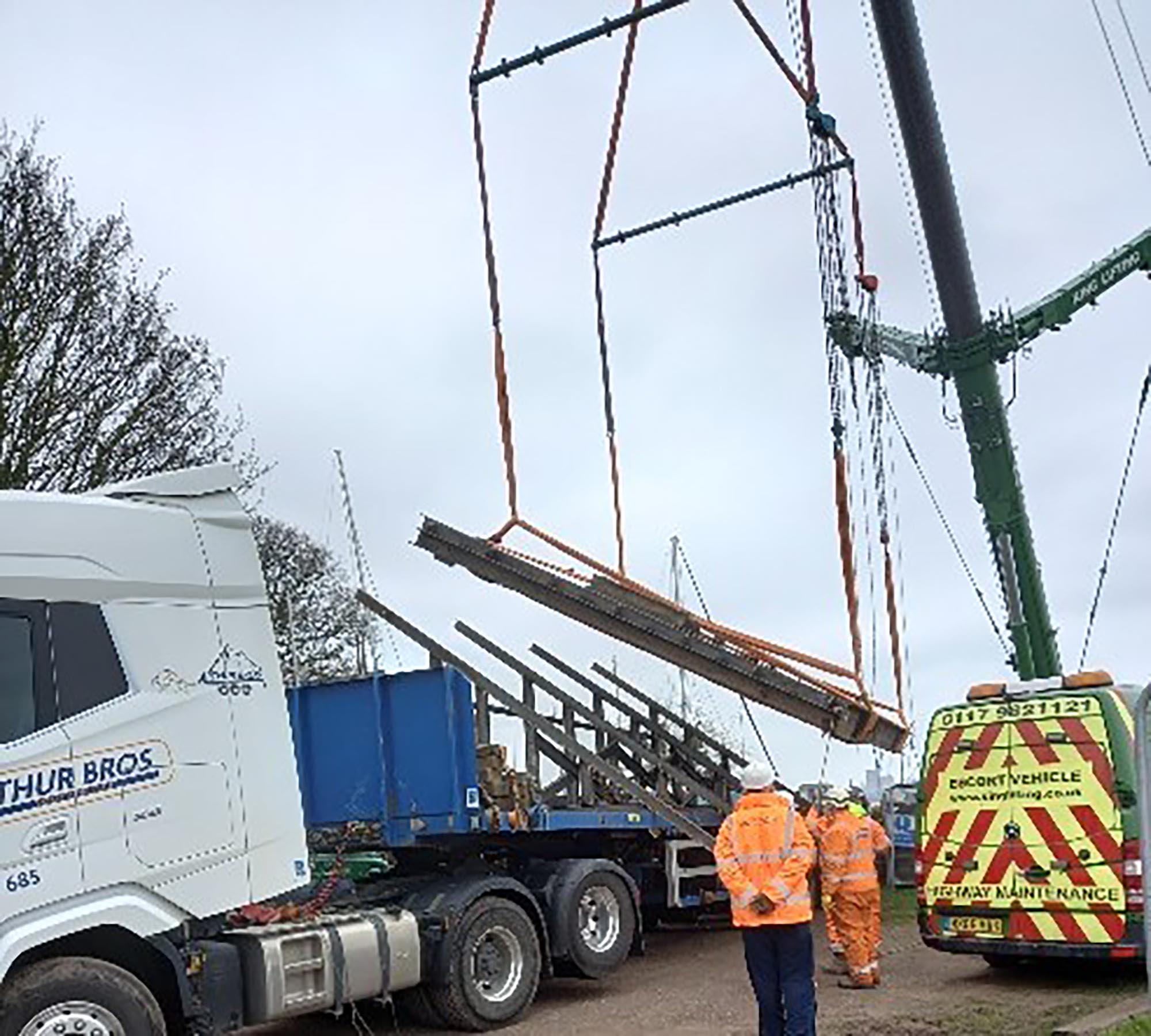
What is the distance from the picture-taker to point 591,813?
1100 centimetres

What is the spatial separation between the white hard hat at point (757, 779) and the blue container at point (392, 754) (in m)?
2.18

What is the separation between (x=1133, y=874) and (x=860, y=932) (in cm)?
197

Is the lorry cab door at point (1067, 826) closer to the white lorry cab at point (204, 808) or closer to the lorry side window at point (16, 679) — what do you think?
the white lorry cab at point (204, 808)

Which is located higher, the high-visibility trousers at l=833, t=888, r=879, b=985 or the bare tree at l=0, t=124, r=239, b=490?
the bare tree at l=0, t=124, r=239, b=490

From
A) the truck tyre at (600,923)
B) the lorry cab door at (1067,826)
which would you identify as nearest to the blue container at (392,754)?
the truck tyre at (600,923)

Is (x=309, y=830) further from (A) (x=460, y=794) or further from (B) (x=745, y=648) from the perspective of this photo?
(B) (x=745, y=648)

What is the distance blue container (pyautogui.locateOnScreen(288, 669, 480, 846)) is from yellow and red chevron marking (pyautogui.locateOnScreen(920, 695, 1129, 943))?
309cm

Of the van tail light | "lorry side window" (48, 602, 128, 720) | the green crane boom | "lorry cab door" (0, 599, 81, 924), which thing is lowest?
the van tail light

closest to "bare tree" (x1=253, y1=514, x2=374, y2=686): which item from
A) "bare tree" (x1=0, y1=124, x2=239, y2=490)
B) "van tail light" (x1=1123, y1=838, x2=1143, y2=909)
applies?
"bare tree" (x1=0, y1=124, x2=239, y2=490)

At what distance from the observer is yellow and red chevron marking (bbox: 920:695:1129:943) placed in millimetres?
9539

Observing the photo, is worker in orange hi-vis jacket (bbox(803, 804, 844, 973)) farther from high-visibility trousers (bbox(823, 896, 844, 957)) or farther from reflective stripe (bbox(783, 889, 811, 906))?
reflective stripe (bbox(783, 889, 811, 906))

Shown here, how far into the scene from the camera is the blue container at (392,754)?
32.5 ft

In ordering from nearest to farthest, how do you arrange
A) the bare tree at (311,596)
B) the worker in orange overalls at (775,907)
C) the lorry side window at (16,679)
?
1. the lorry side window at (16,679)
2. the worker in orange overalls at (775,907)
3. the bare tree at (311,596)

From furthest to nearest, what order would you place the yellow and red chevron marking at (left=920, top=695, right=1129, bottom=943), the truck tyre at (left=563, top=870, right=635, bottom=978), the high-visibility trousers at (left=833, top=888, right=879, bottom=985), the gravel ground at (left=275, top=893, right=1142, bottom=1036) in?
the high-visibility trousers at (left=833, top=888, right=879, bottom=985) → the truck tyre at (left=563, top=870, right=635, bottom=978) → the yellow and red chevron marking at (left=920, top=695, right=1129, bottom=943) → the gravel ground at (left=275, top=893, right=1142, bottom=1036)
